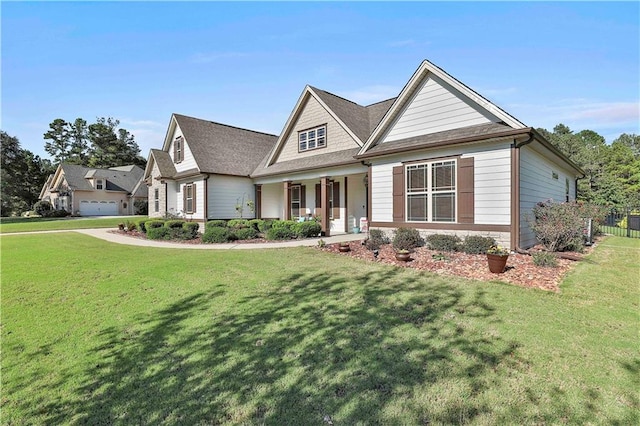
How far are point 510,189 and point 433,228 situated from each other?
2.54m

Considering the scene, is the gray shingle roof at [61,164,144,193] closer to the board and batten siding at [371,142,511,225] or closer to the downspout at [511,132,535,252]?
the board and batten siding at [371,142,511,225]

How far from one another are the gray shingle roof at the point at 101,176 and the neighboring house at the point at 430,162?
1330 inches

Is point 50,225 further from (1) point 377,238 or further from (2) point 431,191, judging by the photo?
(2) point 431,191

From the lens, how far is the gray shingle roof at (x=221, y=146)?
18703 millimetres

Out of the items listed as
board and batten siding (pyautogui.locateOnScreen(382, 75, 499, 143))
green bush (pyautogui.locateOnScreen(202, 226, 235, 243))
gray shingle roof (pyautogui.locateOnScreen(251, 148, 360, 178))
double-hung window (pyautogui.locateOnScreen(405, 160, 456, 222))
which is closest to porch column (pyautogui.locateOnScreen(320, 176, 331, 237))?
gray shingle roof (pyautogui.locateOnScreen(251, 148, 360, 178))

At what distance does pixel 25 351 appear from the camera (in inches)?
151

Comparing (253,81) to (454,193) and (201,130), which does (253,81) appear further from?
(454,193)

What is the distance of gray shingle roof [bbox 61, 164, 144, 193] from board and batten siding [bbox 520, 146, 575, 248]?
159 feet

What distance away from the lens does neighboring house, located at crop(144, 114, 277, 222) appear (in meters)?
18.4

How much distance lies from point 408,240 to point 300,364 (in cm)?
762

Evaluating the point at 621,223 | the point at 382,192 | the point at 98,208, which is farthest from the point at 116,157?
the point at 621,223

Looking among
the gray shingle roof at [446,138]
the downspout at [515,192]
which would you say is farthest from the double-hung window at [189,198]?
the downspout at [515,192]

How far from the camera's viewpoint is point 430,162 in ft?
34.4

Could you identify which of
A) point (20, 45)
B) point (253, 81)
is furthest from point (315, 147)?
point (20, 45)
